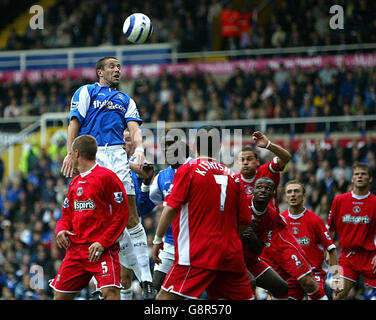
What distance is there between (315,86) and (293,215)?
9848 mm

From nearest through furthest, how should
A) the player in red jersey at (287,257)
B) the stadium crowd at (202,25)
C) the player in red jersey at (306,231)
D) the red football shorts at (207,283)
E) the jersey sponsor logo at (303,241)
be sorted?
the red football shorts at (207,283), the player in red jersey at (287,257), the player in red jersey at (306,231), the jersey sponsor logo at (303,241), the stadium crowd at (202,25)

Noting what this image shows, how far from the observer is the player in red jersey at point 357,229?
436 inches

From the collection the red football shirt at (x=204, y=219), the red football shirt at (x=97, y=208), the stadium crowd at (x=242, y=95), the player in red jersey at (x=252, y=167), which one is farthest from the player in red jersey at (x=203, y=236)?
the stadium crowd at (x=242, y=95)

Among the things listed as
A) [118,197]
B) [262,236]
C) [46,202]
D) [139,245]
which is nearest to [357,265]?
[262,236]

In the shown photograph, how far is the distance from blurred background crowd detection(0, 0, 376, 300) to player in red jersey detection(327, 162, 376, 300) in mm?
2926

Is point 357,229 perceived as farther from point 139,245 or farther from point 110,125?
point 110,125

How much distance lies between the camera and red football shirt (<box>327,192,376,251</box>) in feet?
36.3

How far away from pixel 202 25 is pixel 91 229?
A: 18.0 meters

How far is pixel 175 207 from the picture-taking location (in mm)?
7371

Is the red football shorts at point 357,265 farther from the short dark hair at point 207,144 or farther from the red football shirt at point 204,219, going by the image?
the short dark hair at point 207,144

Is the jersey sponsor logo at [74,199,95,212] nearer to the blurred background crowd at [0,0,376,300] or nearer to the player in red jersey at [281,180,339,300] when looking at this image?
the player in red jersey at [281,180,339,300]

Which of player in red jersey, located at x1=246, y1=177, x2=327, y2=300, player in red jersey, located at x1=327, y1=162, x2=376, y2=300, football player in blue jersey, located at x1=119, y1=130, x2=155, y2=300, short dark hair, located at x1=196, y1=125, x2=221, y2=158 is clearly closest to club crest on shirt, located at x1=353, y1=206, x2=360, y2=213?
player in red jersey, located at x1=327, y1=162, x2=376, y2=300
